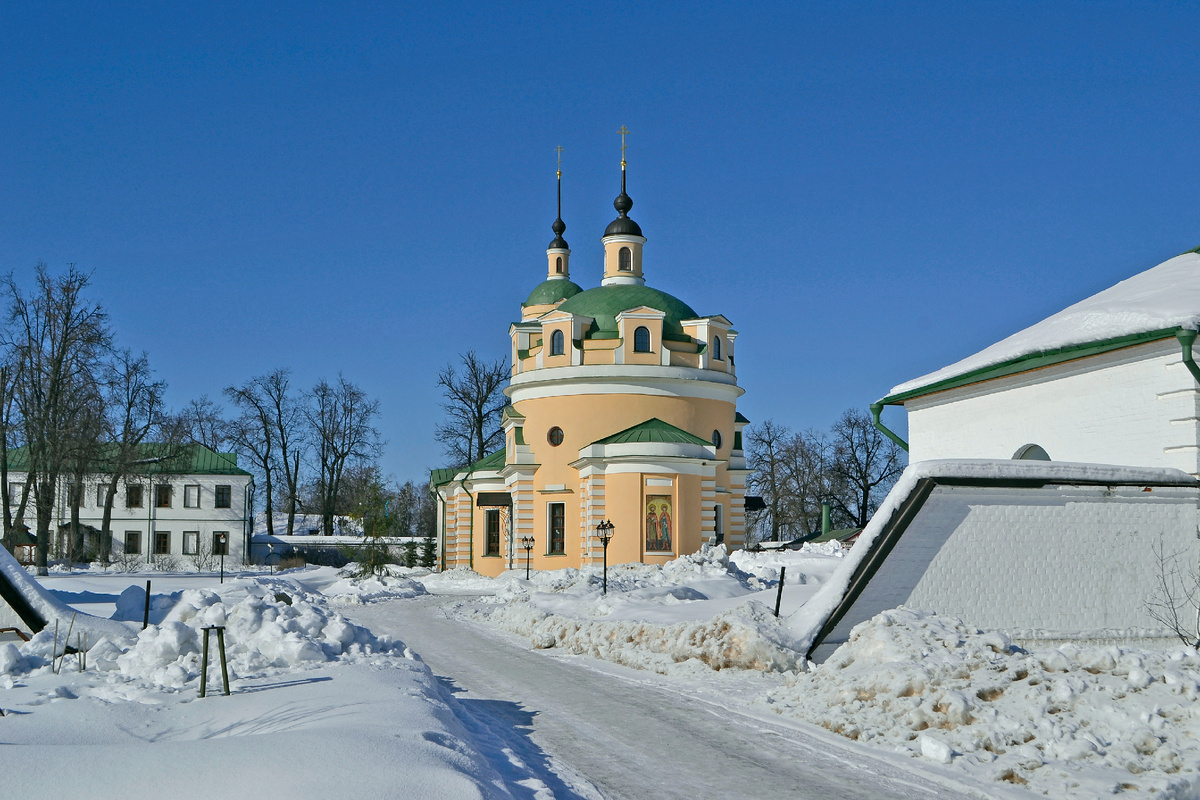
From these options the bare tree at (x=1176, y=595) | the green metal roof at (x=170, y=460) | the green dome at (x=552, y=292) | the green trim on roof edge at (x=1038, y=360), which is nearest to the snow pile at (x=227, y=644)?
the green trim on roof edge at (x=1038, y=360)

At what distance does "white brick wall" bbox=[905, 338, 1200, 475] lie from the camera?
1184 centimetres

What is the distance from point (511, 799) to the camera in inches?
241

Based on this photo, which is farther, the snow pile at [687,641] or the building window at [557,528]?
the building window at [557,528]

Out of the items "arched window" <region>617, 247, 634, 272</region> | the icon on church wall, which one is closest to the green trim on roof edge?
the icon on church wall

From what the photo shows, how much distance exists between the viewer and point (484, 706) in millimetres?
10469

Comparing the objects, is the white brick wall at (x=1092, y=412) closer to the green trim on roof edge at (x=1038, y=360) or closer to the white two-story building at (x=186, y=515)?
the green trim on roof edge at (x=1038, y=360)

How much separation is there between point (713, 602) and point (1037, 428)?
5778 mm

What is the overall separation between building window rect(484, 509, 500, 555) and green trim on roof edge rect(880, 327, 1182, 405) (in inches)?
1084

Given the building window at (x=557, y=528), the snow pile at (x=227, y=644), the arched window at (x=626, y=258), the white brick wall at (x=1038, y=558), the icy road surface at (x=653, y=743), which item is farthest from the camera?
the arched window at (x=626, y=258)

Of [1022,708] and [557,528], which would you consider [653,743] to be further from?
[557,528]

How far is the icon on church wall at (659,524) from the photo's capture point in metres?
34.1

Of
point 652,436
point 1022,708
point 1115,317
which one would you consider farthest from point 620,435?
point 1022,708

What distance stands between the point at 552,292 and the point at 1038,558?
38395mm

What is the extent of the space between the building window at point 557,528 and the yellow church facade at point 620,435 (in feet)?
0.14
